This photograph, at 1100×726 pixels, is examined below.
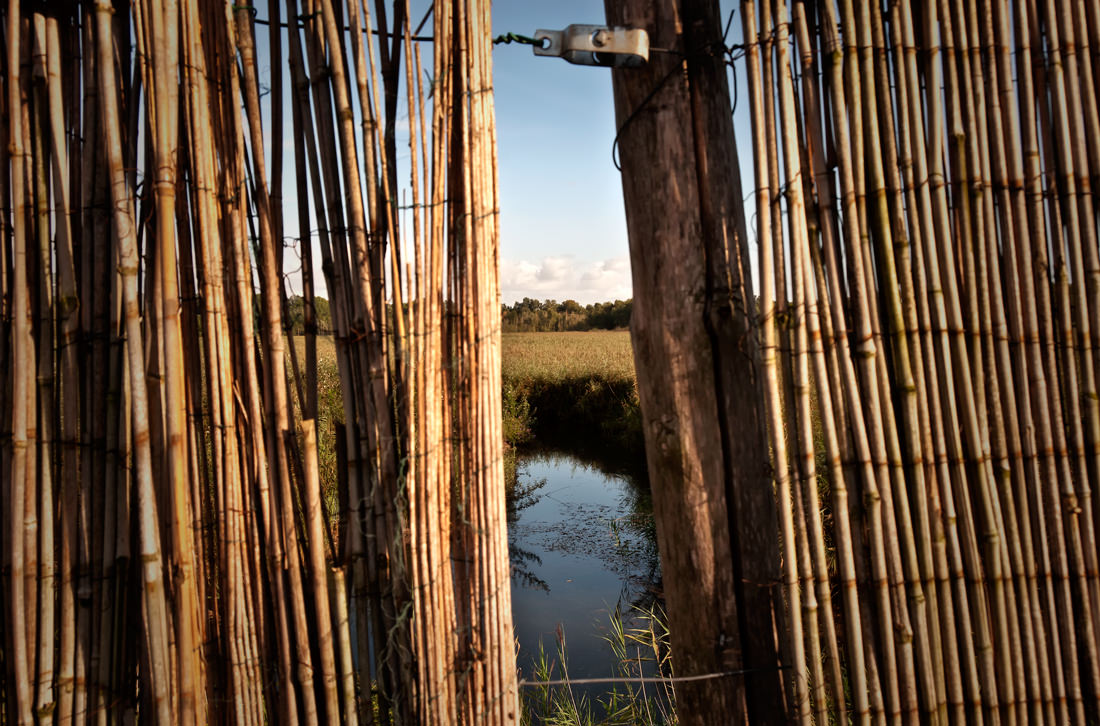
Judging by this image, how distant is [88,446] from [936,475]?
82.7 inches

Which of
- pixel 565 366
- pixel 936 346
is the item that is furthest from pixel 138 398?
pixel 565 366

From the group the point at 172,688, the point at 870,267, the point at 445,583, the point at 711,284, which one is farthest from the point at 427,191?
the point at 172,688

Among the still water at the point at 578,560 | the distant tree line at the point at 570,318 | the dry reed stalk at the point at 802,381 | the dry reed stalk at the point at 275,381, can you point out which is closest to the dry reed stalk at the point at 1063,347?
the dry reed stalk at the point at 802,381

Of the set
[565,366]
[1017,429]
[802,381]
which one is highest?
[565,366]

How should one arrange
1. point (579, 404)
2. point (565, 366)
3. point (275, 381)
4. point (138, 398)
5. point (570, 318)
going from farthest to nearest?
point (570, 318) → point (565, 366) → point (579, 404) → point (275, 381) → point (138, 398)

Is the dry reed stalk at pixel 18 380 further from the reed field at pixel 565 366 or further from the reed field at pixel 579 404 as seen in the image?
the reed field at pixel 565 366

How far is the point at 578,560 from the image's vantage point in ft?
21.0

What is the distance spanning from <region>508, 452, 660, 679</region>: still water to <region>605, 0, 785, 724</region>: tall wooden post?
8.62 ft

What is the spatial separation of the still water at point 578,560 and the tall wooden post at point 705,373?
2628 mm

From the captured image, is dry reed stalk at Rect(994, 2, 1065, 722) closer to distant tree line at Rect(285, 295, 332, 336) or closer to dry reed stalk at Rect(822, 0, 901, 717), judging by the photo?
dry reed stalk at Rect(822, 0, 901, 717)

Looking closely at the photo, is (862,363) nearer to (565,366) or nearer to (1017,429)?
(1017,429)

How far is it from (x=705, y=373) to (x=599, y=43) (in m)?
0.85

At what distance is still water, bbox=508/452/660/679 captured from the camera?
519 cm

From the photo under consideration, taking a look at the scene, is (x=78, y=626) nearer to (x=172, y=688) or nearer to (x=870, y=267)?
(x=172, y=688)
